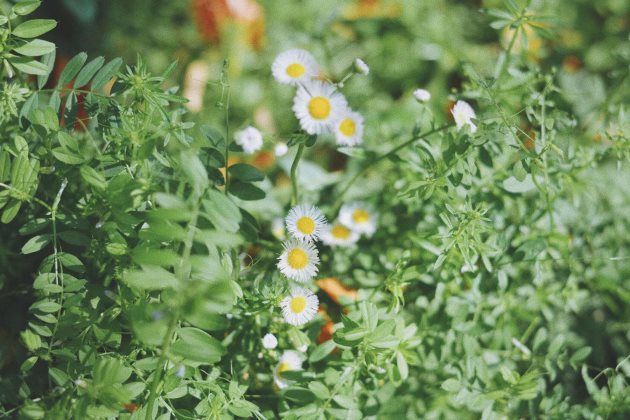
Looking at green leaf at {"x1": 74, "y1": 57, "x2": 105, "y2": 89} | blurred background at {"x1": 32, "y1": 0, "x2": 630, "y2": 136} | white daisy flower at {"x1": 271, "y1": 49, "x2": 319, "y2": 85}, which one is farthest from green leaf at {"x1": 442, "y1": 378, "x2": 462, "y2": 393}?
blurred background at {"x1": 32, "y1": 0, "x2": 630, "y2": 136}

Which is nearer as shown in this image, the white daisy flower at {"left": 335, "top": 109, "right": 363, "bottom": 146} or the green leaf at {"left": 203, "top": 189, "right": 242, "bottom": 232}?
the green leaf at {"left": 203, "top": 189, "right": 242, "bottom": 232}

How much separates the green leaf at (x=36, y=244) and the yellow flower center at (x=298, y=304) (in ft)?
1.15

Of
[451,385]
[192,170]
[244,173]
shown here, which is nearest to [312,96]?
[244,173]

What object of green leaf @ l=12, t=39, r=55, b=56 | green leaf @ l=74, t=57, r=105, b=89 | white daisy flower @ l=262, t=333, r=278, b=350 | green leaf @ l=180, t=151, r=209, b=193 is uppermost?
green leaf @ l=12, t=39, r=55, b=56

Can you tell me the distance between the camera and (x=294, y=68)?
0.89 meters

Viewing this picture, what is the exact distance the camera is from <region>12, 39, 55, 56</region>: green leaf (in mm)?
789

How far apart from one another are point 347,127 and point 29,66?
0.49 metres

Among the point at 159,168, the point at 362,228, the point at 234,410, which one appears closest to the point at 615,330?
the point at 362,228

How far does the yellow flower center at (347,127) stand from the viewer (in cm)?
93

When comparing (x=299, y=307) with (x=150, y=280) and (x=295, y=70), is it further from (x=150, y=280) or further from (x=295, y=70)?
(x=295, y=70)

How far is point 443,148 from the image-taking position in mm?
871

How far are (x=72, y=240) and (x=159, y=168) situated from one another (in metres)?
0.16

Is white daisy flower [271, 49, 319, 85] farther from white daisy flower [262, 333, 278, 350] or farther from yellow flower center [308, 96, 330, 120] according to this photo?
white daisy flower [262, 333, 278, 350]

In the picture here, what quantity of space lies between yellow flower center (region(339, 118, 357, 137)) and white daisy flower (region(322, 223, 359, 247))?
0.66ft
